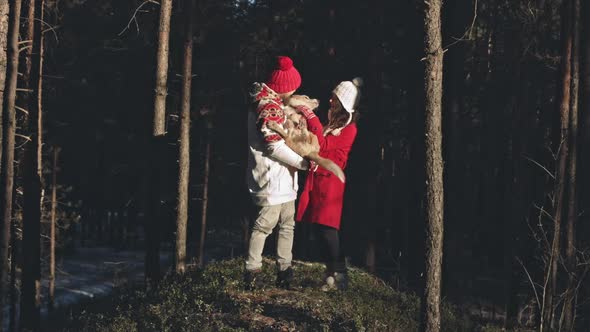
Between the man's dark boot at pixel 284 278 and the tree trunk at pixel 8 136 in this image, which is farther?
the tree trunk at pixel 8 136

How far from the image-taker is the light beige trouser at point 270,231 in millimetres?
10094

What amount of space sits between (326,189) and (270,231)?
0.94 meters

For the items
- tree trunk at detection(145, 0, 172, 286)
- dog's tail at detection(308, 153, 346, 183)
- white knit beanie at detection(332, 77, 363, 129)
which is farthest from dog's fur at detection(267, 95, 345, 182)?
tree trunk at detection(145, 0, 172, 286)

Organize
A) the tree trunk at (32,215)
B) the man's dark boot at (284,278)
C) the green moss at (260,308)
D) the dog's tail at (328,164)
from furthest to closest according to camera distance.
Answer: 1. the tree trunk at (32,215)
2. the man's dark boot at (284,278)
3. the dog's tail at (328,164)
4. the green moss at (260,308)

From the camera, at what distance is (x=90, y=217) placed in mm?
47219

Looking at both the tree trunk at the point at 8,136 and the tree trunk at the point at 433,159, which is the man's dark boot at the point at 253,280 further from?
the tree trunk at the point at 8,136

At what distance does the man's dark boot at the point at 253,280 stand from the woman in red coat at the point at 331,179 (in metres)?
0.96

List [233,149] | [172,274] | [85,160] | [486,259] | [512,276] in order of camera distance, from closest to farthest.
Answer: [172,274] → [512,276] → [233,149] → [486,259] → [85,160]

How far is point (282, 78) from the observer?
999cm

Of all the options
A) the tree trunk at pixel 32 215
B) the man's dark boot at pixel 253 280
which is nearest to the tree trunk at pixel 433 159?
the man's dark boot at pixel 253 280

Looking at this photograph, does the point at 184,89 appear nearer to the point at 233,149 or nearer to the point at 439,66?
the point at 439,66

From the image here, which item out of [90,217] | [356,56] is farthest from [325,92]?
[90,217]

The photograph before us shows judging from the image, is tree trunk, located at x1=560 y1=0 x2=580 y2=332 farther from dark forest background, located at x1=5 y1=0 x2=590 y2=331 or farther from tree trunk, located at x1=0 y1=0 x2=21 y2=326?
tree trunk, located at x1=0 y1=0 x2=21 y2=326

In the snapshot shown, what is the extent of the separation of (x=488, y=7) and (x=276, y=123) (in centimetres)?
1705
